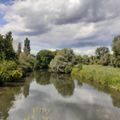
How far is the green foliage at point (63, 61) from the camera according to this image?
7732cm

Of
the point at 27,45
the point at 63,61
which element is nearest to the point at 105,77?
the point at 63,61

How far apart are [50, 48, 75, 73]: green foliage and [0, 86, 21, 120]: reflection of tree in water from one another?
36632 millimetres

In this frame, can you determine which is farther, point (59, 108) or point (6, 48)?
point (6, 48)

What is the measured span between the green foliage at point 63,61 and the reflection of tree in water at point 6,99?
120 feet

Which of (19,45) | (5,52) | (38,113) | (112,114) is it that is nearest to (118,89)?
(112,114)

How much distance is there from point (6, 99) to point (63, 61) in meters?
44.6

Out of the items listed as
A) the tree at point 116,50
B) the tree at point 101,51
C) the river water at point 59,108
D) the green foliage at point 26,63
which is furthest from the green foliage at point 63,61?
the river water at point 59,108

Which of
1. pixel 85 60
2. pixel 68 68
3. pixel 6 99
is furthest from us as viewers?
pixel 85 60

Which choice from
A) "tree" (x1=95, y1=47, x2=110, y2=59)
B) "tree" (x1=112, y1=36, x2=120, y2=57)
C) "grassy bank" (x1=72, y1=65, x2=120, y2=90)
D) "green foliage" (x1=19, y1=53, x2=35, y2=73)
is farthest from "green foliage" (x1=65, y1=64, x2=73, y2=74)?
"tree" (x1=95, y1=47, x2=110, y2=59)

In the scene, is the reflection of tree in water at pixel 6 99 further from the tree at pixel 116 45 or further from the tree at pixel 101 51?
the tree at pixel 101 51

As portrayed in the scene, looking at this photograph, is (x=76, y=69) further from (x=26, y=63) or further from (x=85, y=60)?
(x=85, y=60)

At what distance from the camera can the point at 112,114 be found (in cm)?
2675

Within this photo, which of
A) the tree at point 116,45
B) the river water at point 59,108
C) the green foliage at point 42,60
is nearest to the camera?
the river water at point 59,108

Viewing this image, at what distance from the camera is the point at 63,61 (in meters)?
77.3
